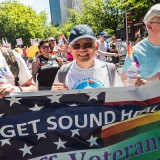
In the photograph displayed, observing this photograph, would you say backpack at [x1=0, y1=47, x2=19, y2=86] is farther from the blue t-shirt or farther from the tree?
the tree

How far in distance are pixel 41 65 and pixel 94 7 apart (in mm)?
45889

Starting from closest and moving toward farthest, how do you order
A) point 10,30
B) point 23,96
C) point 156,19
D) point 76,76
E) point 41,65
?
point 23,96
point 76,76
point 156,19
point 41,65
point 10,30

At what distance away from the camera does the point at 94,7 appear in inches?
1998

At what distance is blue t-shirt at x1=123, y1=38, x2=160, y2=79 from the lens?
3.21 m

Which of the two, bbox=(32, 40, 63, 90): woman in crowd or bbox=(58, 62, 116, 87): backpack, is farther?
bbox=(32, 40, 63, 90): woman in crowd

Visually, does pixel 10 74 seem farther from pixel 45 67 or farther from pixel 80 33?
pixel 45 67

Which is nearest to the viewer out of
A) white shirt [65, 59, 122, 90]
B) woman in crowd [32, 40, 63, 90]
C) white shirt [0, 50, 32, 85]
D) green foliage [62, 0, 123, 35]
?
white shirt [0, 50, 32, 85]

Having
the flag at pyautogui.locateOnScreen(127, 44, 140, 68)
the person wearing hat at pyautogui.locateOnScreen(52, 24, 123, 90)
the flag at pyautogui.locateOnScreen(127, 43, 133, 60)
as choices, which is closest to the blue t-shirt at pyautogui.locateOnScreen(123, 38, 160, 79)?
the flag at pyautogui.locateOnScreen(127, 44, 140, 68)

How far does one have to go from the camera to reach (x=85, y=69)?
9.41ft

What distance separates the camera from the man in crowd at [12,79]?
2404 millimetres

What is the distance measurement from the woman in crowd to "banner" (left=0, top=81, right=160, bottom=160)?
342 centimetres

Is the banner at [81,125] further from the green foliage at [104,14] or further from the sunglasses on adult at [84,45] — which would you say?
the green foliage at [104,14]

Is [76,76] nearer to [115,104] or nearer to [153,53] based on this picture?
[115,104]

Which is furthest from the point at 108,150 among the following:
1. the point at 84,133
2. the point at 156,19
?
the point at 156,19
